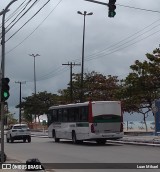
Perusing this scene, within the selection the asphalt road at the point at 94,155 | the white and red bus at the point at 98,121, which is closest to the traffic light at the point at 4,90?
the asphalt road at the point at 94,155

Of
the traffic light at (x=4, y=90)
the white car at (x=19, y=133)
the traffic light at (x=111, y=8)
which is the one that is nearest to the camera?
the traffic light at (x=111, y=8)

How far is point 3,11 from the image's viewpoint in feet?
74.9

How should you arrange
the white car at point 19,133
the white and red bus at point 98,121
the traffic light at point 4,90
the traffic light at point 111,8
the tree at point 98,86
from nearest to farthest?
1. the traffic light at point 111,8
2. the traffic light at point 4,90
3. the white and red bus at point 98,121
4. the white car at point 19,133
5. the tree at point 98,86

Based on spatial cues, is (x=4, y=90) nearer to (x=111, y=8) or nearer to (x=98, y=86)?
(x=111, y=8)

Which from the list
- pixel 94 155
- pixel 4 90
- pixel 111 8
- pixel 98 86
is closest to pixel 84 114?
pixel 94 155

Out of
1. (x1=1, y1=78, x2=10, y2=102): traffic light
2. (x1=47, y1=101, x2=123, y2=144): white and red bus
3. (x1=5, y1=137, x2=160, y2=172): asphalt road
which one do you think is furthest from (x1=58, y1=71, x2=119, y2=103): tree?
(x1=1, y1=78, x2=10, y2=102): traffic light

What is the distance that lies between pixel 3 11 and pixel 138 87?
28.0 m

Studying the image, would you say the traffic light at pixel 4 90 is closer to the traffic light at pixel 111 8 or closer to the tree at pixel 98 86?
the traffic light at pixel 111 8

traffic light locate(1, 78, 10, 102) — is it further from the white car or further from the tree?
the tree

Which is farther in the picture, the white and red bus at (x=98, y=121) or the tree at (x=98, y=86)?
the tree at (x=98, y=86)

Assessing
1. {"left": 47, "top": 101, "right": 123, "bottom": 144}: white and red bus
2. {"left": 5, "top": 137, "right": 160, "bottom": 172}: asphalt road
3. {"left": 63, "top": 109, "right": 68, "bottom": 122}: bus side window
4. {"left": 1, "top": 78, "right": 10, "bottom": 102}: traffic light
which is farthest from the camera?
{"left": 63, "top": 109, "right": 68, "bottom": 122}: bus side window

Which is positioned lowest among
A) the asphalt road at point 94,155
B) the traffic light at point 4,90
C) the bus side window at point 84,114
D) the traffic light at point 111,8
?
the asphalt road at point 94,155

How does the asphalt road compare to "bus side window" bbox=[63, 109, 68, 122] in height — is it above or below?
below

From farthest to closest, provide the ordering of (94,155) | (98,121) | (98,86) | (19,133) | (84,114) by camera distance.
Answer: (98,86)
(19,133)
(84,114)
(98,121)
(94,155)
